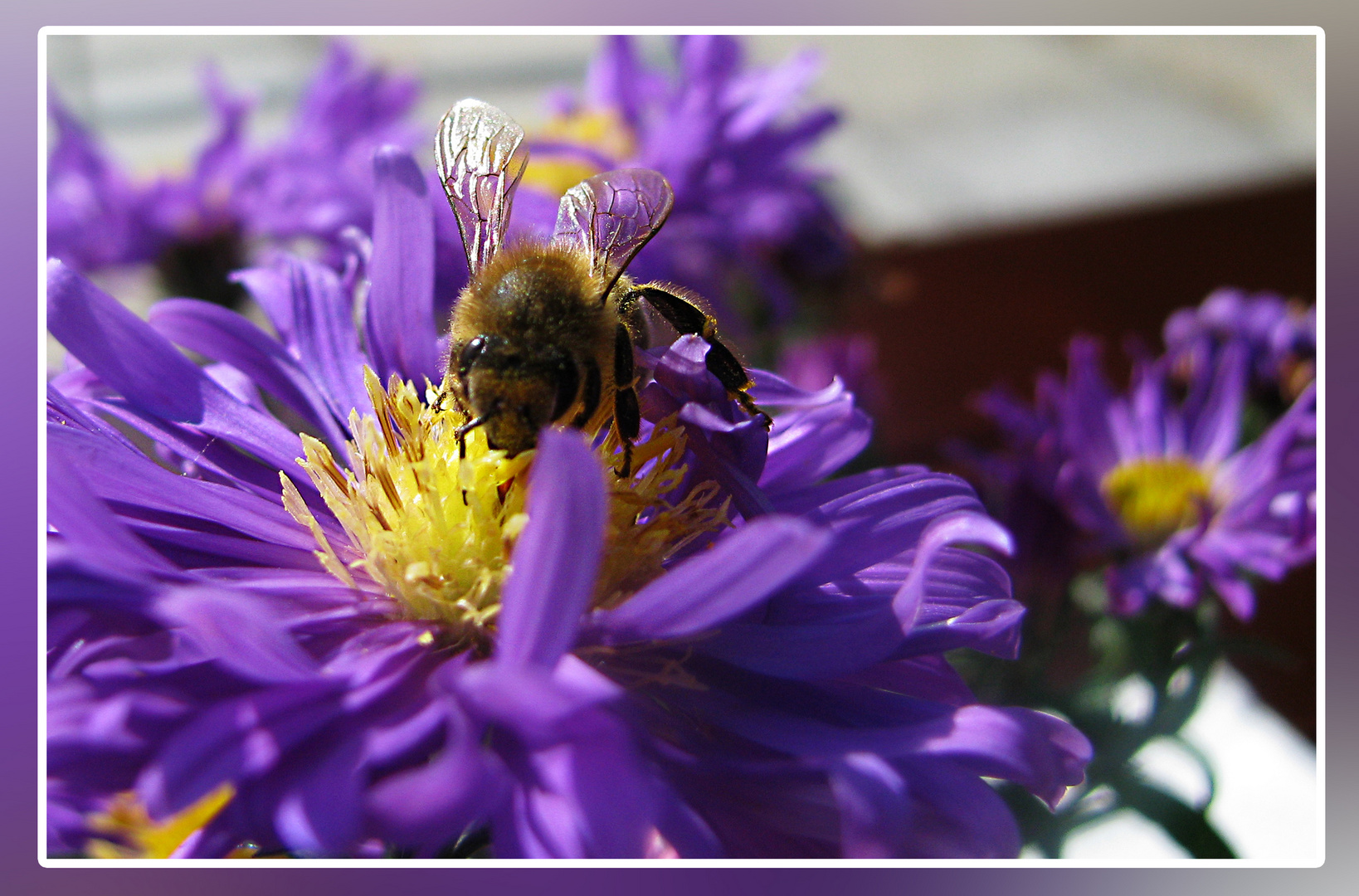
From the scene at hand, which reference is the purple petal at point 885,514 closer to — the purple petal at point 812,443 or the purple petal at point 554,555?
the purple petal at point 812,443

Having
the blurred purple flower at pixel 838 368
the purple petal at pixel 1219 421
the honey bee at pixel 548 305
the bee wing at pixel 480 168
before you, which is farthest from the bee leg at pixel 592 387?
the purple petal at pixel 1219 421

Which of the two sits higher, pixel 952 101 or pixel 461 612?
pixel 952 101

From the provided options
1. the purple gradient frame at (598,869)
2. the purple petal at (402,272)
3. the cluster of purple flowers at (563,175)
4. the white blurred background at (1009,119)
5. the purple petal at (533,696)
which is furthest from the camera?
the cluster of purple flowers at (563,175)

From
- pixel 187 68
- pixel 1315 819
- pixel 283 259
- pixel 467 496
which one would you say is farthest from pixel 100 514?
pixel 187 68

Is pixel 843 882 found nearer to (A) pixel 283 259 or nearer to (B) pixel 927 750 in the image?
(B) pixel 927 750

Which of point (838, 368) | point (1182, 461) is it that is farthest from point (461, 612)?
point (1182, 461)

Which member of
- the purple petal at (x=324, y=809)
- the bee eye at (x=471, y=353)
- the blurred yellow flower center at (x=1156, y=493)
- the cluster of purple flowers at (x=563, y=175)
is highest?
the cluster of purple flowers at (x=563, y=175)

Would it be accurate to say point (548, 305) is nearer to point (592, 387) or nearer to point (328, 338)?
point (592, 387)
